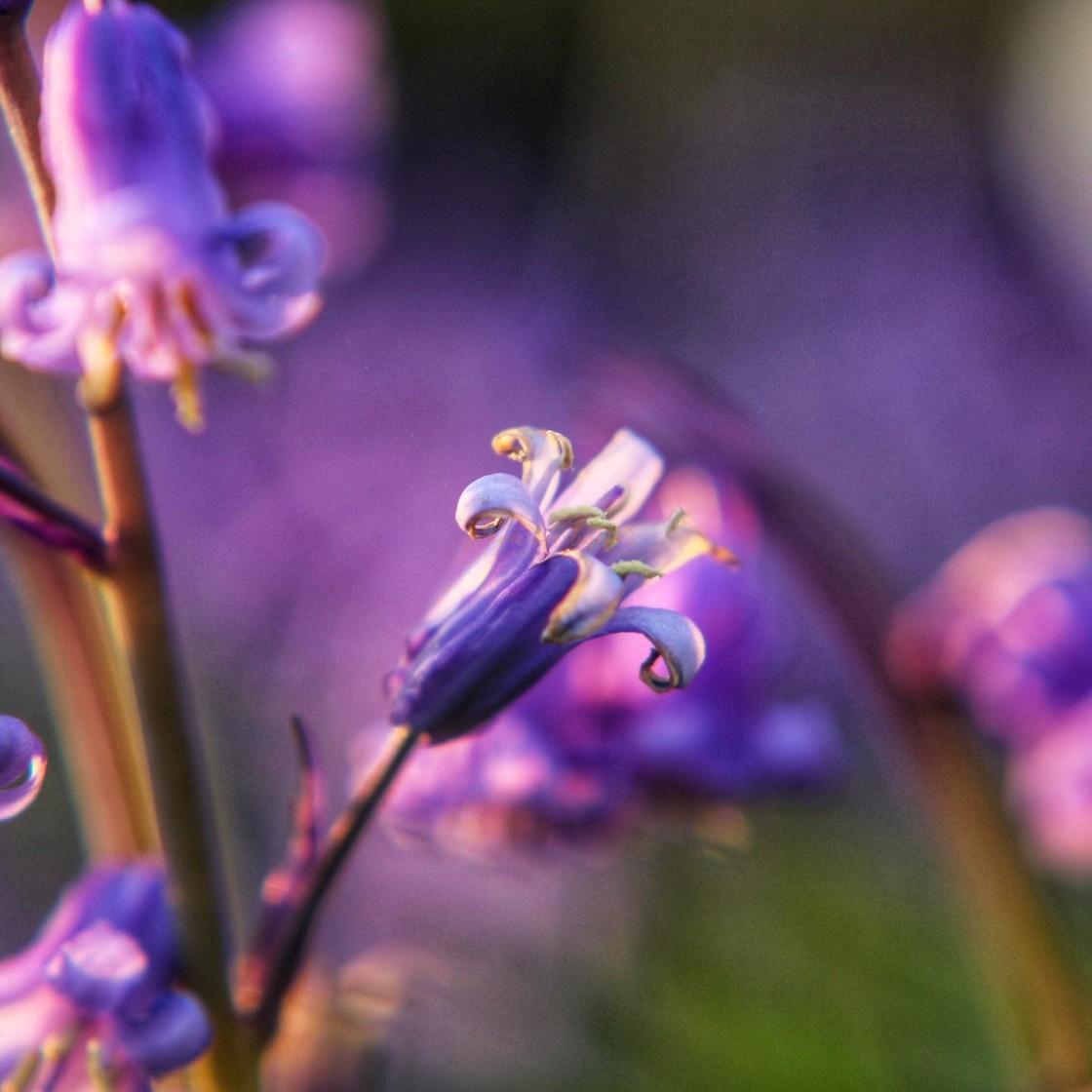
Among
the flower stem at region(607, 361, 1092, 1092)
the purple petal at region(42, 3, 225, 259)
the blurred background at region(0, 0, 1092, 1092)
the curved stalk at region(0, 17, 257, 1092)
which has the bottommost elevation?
the blurred background at region(0, 0, 1092, 1092)

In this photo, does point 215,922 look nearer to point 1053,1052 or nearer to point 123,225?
point 123,225

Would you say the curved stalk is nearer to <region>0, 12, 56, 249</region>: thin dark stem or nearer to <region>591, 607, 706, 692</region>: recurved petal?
<region>0, 12, 56, 249</region>: thin dark stem

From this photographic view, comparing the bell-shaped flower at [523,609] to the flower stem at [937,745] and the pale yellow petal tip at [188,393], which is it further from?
the flower stem at [937,745]

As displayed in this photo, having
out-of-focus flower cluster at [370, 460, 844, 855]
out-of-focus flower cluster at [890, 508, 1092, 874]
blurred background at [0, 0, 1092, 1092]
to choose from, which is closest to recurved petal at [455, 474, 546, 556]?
blurred background at [0, 0, 1092, 1092]

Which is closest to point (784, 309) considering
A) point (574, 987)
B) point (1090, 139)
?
point (1090, 139)

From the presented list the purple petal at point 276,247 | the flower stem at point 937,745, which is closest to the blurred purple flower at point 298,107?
the flower stem at point 937,745
